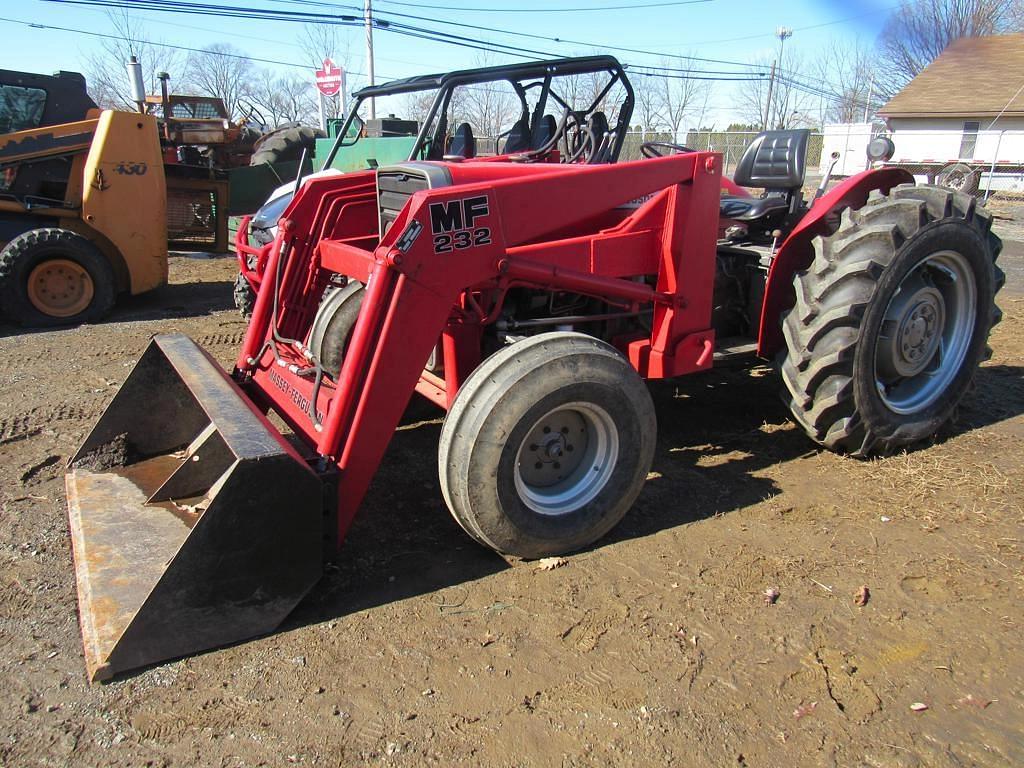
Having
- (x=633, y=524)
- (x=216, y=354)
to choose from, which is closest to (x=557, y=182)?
(x=633, y=524)

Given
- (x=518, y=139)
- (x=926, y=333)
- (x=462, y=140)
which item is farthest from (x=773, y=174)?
(x=462, y=140)

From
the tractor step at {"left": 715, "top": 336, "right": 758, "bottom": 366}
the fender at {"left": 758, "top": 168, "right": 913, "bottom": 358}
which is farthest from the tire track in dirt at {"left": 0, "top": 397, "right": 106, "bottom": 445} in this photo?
the fender at {"left": 758, "top": 168, "right": 913, "bottom": 358}

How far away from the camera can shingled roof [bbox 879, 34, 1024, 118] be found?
29328 millimetres

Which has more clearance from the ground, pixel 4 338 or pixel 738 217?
pixel 738 217

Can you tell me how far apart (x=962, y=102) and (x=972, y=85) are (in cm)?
133

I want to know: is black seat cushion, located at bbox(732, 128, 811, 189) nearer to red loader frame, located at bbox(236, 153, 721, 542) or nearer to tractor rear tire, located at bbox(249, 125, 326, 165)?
red loader frame, located at bbox(236, 153, 721, 542)

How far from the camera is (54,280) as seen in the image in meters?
7.54

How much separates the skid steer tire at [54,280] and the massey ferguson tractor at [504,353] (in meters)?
4.55

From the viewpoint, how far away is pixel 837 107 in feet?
161

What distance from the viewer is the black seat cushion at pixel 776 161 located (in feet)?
16.5

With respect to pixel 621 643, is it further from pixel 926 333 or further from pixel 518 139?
pixel 518 139

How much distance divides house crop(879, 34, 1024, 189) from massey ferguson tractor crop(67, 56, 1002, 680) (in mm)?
26253

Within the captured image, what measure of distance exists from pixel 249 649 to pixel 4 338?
5.91 meters

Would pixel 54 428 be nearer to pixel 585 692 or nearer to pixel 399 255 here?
pixel 399 255
